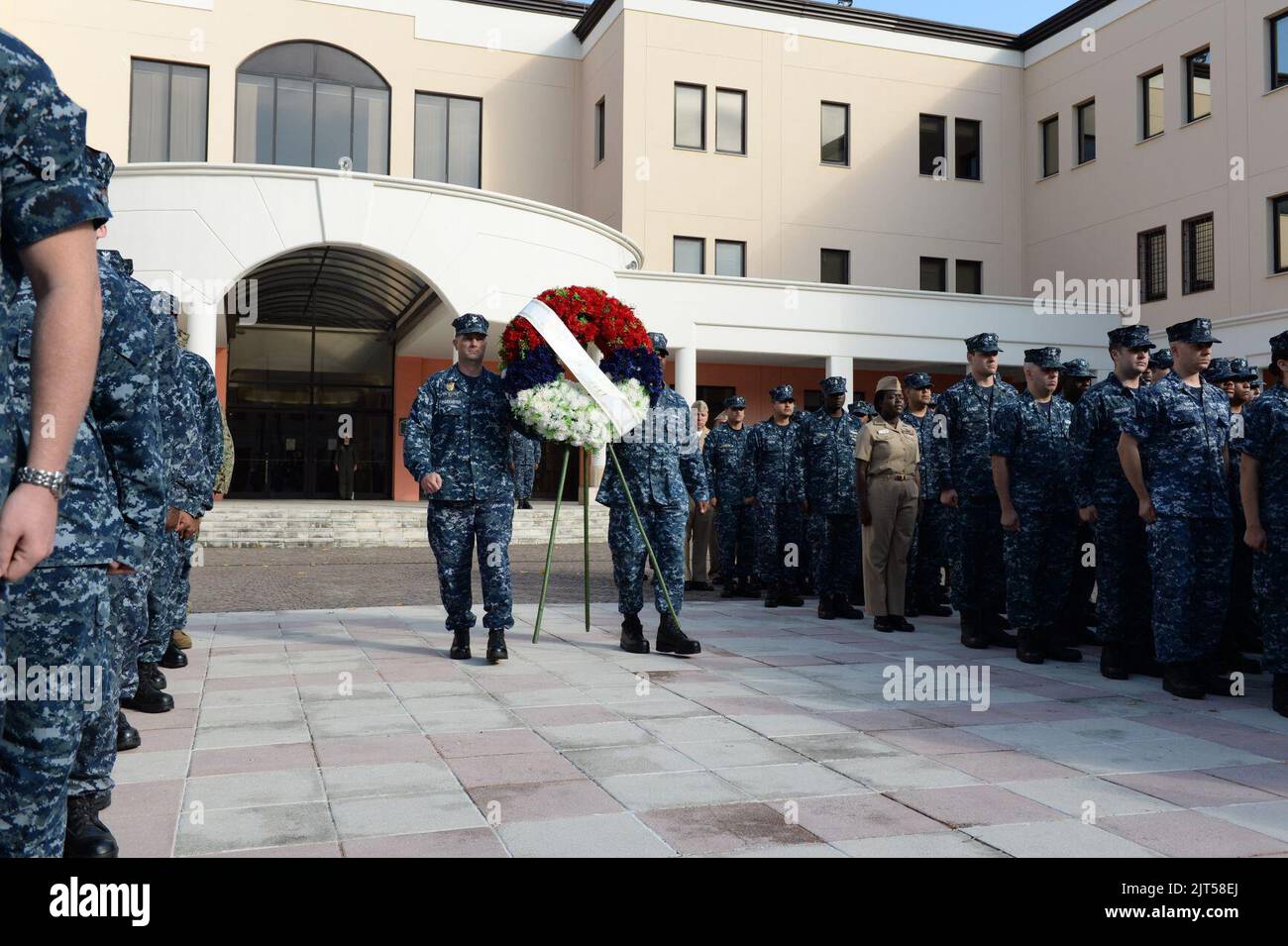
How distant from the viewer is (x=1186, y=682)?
5.93 m

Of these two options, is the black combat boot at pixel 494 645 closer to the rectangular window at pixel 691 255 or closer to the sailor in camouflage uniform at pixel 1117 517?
the sailor in camouflage uniform at pixel 1117 517

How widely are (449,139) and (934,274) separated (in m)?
12.9

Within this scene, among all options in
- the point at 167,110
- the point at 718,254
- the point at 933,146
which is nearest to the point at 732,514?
the point at 718,254

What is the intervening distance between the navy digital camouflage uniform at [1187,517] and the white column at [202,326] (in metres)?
16.2

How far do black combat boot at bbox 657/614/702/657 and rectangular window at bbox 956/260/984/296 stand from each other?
926 inches

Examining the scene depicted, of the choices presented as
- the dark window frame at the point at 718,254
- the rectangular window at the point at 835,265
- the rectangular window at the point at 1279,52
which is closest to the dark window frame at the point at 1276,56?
the rectangular window at the point at 1279,52

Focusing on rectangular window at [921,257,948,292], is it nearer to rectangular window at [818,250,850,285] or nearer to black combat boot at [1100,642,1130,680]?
rectangular window at [818,250,850,285]

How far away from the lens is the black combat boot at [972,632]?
768 cm

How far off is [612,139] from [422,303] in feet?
22.8

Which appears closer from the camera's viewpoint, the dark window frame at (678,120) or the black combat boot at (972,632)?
the black combat boot at (972,632)

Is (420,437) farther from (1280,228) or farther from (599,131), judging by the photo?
(599,131)

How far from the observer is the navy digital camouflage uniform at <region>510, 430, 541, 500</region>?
290 inches
